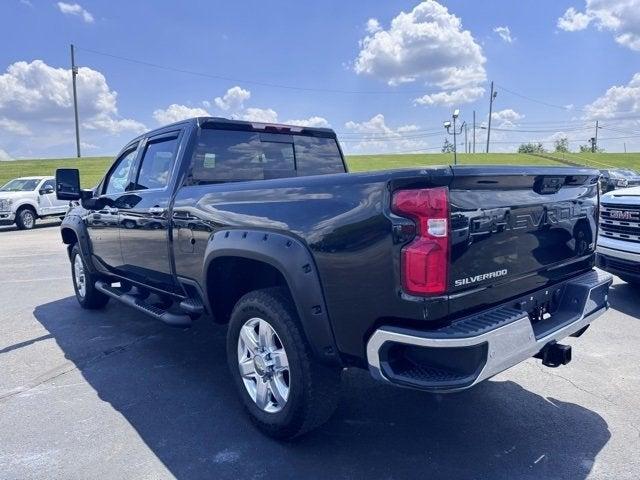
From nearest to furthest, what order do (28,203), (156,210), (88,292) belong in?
1. (156,210)
2. (88,292)
3. (28,203)

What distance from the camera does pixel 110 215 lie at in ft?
16.1

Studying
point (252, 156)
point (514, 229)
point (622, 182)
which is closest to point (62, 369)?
point (252, 156)

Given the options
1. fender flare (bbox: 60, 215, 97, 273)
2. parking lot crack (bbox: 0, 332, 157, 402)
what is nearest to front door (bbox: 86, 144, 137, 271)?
fender flare (bbox: 60, 215, 97, 273)

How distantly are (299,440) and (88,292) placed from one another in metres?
3.95

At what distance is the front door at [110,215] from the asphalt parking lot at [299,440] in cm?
88

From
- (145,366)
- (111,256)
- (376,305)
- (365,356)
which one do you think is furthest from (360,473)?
(111,256)

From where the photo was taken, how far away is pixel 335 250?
98.7 inches

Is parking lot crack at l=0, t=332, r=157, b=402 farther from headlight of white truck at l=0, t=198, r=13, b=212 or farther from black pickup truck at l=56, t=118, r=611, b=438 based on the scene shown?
headlight of white truck at l=0, t=198, r=13, b=212

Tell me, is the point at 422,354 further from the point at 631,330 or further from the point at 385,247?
the point at 631,330

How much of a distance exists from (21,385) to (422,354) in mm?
3324

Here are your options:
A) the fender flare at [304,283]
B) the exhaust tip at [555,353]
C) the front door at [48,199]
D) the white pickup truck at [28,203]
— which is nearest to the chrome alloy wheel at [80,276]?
the fender flare at [304,283]

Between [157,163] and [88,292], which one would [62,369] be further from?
[157,163]

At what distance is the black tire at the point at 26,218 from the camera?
55.4 feet

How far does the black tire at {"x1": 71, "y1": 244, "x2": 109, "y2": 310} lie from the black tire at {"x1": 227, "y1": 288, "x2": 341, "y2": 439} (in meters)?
3.53
